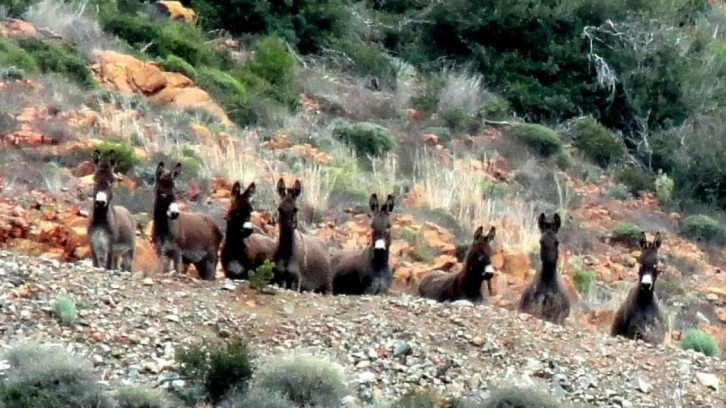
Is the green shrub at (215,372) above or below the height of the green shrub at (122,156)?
above

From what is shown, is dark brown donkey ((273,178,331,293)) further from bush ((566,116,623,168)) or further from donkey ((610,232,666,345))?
A: bush ((566,116,623,168))

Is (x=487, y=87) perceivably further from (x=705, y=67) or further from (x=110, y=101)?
(x=110, y=101)

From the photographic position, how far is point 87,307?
14.8 m

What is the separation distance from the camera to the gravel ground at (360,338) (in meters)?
14.4

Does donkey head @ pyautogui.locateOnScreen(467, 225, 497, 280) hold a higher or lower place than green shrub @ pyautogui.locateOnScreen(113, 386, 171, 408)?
→ lower

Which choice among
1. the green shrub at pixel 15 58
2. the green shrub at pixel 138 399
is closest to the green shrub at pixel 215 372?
the green shrub at pixel 138 399

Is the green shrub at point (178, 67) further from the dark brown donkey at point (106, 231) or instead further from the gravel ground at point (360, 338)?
the gravel ground at point (360, 338)

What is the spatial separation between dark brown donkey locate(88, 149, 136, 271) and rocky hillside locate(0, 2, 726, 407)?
401 millimetres

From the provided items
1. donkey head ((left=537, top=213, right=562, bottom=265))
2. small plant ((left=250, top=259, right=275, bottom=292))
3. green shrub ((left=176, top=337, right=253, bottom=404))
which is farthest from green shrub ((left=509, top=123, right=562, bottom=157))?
green shrub ((left=176, top=337, right=253, bottom=404))

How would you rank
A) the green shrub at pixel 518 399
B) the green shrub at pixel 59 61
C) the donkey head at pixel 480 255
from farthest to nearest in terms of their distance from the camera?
the green shrub at pixel 59 61 < the donkey head at pixel 480 255 < the green shrub at pixel 518 399

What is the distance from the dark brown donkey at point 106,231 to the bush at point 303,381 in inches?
183

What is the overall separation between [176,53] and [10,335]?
21.5m

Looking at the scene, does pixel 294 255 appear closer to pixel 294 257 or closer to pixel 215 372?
pixel 294 257

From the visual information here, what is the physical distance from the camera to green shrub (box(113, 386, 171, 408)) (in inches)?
495
